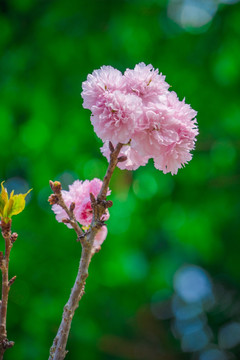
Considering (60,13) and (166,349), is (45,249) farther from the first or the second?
(60,13)

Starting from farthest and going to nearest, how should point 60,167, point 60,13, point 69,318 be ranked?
point 60,13
point 60,167
point 69,318

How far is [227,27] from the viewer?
310cm

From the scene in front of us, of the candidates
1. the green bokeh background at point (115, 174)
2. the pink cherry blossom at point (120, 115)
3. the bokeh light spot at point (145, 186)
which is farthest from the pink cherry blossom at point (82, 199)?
the bokeh light spot at point (145, 186)

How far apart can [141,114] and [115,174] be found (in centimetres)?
225

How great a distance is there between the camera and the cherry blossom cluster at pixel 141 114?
1.79 ft

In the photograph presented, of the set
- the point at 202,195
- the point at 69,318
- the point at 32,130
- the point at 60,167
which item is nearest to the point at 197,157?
the point at 202,195

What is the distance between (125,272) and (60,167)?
772mm

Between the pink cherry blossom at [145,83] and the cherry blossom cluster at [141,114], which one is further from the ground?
the pink cherry blossom at [145,83]

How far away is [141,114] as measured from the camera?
0.55 m

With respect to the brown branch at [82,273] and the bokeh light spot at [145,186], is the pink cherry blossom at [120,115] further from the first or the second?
the bokeh light spot at [145,186]

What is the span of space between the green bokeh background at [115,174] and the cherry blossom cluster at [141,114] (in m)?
2.08

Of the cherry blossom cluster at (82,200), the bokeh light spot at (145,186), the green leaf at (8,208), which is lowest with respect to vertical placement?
the green leaf at (8,208)

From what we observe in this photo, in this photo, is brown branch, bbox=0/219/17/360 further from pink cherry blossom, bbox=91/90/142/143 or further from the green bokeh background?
the green bokeh background

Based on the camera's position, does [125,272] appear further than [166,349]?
No
